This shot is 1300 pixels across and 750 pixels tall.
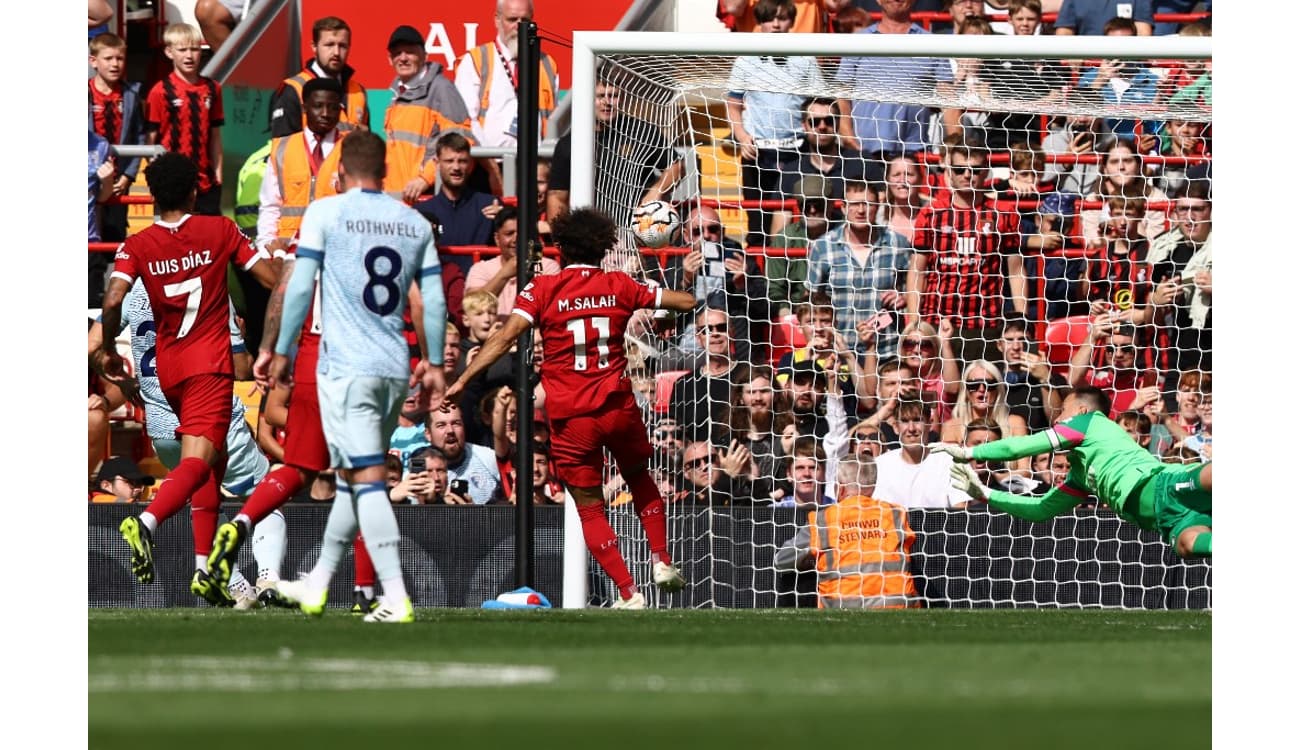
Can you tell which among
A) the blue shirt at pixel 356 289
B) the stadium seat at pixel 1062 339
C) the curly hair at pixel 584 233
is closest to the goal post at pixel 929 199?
A: the stadium seat at pixel 1062 339

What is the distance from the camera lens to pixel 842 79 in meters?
12.4

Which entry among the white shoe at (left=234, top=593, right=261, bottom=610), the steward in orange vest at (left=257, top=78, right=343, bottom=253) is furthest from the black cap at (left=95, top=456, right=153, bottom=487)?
the white shoe at (left=234, top=593, right=261, bottom=610)

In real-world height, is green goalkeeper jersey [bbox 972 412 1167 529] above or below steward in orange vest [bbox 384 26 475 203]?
below

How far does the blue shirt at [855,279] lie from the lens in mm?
12766

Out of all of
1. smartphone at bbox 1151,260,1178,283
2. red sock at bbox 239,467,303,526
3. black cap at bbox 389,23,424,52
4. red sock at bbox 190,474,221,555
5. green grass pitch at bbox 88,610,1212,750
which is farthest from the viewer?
black cap at bbox 389,23,424,52

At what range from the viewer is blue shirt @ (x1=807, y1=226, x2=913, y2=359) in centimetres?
1277

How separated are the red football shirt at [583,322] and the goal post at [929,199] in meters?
1.15

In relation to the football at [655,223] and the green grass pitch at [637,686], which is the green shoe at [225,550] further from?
the football at [655,223]

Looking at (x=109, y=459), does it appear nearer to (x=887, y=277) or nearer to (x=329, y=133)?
(x=329, y=133)

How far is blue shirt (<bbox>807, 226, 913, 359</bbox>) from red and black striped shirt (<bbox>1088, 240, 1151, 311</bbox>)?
138 centimetres

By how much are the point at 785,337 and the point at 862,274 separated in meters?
0.75

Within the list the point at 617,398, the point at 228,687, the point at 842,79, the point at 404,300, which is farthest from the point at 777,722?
the point at 842,79

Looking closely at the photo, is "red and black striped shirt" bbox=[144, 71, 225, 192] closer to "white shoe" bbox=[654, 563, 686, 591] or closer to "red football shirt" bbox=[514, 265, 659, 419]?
"red football shirt" bbox=[514, 265, 659, 419]

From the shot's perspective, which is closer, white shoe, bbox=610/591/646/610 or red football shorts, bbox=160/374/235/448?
red football shorts, bbox=160/374/235/448
